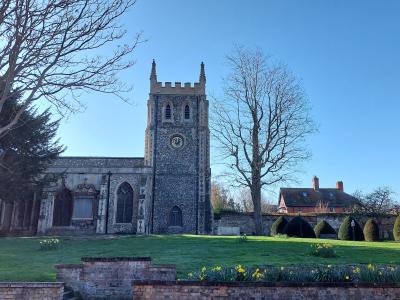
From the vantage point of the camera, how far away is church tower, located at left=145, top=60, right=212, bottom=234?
3528 centimetres

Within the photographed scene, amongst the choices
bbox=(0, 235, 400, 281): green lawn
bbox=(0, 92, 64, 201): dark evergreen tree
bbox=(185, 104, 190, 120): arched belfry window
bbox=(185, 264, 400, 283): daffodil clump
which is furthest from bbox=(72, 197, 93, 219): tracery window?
bbox=(185, 264, 400, 283): daffodil clump

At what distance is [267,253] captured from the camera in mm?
16250

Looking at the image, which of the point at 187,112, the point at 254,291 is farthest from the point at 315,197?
the point at 254,291

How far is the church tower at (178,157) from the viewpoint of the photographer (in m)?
35.3

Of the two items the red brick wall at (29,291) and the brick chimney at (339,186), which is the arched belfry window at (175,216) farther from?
the brick chimney at (339,186)

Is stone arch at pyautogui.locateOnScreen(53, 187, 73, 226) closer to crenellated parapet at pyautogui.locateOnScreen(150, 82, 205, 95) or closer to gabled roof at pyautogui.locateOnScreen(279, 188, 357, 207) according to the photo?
crenellated parapet at pyautogui.locateOnScreen(150, 82, 205, 95)

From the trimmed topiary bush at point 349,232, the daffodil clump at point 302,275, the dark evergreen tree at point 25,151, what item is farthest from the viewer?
the trimmed topiary bush at point 349,232

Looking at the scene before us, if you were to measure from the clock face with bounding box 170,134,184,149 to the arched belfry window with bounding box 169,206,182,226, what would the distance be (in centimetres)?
565

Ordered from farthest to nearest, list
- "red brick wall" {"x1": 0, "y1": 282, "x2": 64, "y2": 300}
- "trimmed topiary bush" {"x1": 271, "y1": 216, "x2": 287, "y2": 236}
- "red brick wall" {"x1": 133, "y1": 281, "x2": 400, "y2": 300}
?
"trimmed topiary bush" {"x1": 271, "y1": 216, "x2": 287, "y2": 236} < "red brick wall" {"x1": 0, "y1": 282, "x2": 64, "y2": 300} < "red brick wall" {"x1": 133, "y1": 281, "x2": 400, "y2": 300}

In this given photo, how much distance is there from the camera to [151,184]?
35906 millimetres

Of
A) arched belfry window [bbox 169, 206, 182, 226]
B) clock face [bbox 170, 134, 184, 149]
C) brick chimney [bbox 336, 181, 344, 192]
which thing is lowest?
arched belfry window [bbox 169, 206, 182, 226]

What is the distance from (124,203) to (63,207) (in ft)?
16.2

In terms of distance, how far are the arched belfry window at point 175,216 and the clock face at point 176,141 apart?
5.65 metres

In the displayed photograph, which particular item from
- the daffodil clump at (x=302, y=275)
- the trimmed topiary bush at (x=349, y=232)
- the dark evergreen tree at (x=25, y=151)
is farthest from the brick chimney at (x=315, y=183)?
the daffodil clump at (x=302, y=275)
